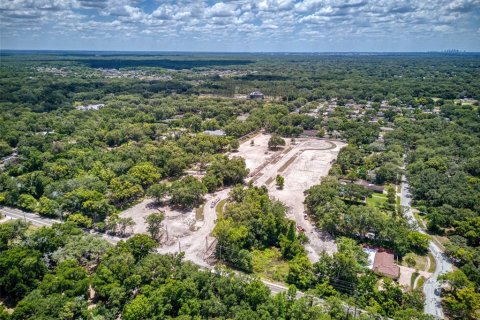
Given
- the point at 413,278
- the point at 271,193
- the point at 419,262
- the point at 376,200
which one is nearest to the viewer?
the point at 413,278

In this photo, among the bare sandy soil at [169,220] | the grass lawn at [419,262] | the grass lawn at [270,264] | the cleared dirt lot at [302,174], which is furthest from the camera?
the bare sandy soil at [169,220]

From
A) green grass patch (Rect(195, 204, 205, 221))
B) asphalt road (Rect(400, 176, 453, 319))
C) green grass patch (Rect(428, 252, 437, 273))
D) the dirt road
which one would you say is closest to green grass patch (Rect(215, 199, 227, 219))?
the dirt road

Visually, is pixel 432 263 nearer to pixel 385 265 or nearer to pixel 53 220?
pixel 385 265

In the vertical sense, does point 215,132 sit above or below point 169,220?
above

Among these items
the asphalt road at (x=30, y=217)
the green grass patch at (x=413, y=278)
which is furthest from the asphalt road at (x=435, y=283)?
the asphalt road at (x=30, y=217)

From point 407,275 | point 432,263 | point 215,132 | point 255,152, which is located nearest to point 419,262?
point 432,263

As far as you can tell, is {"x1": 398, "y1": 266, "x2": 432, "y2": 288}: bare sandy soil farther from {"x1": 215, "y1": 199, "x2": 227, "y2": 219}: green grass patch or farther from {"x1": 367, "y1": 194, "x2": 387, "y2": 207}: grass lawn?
{"x1": 215, "y1": 199, "x2": 227, "y2": 219}: green grass patch

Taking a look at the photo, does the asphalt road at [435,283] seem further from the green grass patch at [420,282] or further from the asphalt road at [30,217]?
the asphalt road at [30,217]
